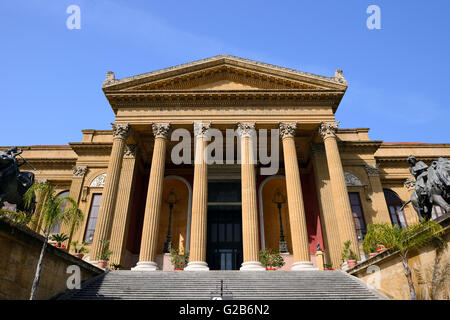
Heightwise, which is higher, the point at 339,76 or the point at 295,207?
the point at 339,76

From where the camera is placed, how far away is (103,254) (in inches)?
627

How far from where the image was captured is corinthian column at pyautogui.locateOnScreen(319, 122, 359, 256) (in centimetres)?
1695

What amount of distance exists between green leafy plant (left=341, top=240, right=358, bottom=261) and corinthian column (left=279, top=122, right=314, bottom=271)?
1850 millimetres

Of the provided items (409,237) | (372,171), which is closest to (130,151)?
(409,237)

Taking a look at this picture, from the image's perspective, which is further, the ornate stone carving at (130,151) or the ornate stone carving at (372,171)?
the ornate stone carving at (372,171)

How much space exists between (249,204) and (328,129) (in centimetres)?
749

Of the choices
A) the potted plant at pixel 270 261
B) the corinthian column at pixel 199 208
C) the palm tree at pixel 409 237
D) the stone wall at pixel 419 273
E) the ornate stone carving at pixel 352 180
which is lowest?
the stone wall at pixel 419 273

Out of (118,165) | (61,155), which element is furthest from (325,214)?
(61,155)

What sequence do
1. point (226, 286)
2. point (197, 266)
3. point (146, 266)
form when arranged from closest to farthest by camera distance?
1. point (226, 286)
2. point (197, 266)
3. point (146, 266)

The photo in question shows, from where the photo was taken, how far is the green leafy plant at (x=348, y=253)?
51.1 ft

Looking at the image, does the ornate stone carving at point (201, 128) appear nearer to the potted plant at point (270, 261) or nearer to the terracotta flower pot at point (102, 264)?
the potted plant at point (270, 261)

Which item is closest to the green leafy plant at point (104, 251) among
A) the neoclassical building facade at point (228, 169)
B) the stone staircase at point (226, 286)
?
the neoclassical building facade at point (228, 169)

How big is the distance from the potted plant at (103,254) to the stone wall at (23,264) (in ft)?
15.3

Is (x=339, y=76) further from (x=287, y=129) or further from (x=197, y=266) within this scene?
(x=197, y=266)
